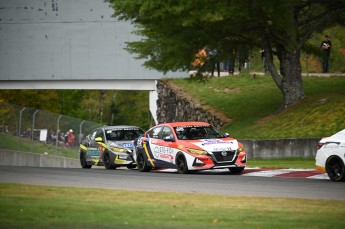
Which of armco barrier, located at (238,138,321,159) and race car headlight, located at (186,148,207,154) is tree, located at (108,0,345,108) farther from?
race car headlight, located at (186,148,207,154)

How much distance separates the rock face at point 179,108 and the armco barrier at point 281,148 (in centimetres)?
975

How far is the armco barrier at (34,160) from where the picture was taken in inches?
1609

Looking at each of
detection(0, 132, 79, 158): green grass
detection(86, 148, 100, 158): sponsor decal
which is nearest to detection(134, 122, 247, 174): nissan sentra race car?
detection(86, 148, 100, 158): sponsor decal

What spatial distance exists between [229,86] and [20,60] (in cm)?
1360

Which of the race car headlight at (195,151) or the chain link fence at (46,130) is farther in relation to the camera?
the chain link fence at (46,130)

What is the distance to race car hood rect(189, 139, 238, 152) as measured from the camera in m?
24.7

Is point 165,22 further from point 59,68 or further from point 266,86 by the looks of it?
point 59,68

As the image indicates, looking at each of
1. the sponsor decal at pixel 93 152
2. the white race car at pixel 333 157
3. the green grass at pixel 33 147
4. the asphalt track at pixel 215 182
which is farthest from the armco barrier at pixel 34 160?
the white race car at pixel 333 157

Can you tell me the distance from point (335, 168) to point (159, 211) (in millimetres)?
7381

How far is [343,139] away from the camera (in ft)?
68.4

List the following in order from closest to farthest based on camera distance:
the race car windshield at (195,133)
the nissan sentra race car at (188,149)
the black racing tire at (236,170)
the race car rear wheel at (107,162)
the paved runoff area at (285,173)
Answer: the paved runoff area at (285,173)
the nissan sentra race car at (188,149)
the black racing tire at (236,170)
the race car windshield at (195,133)
the race car rear wheel at (107,162)

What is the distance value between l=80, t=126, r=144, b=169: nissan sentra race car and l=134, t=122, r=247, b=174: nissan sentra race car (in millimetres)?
2399

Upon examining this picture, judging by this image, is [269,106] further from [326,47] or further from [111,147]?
[111,147]

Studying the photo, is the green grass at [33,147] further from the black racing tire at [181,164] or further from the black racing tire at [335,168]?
the black racing tire at [335,168]
